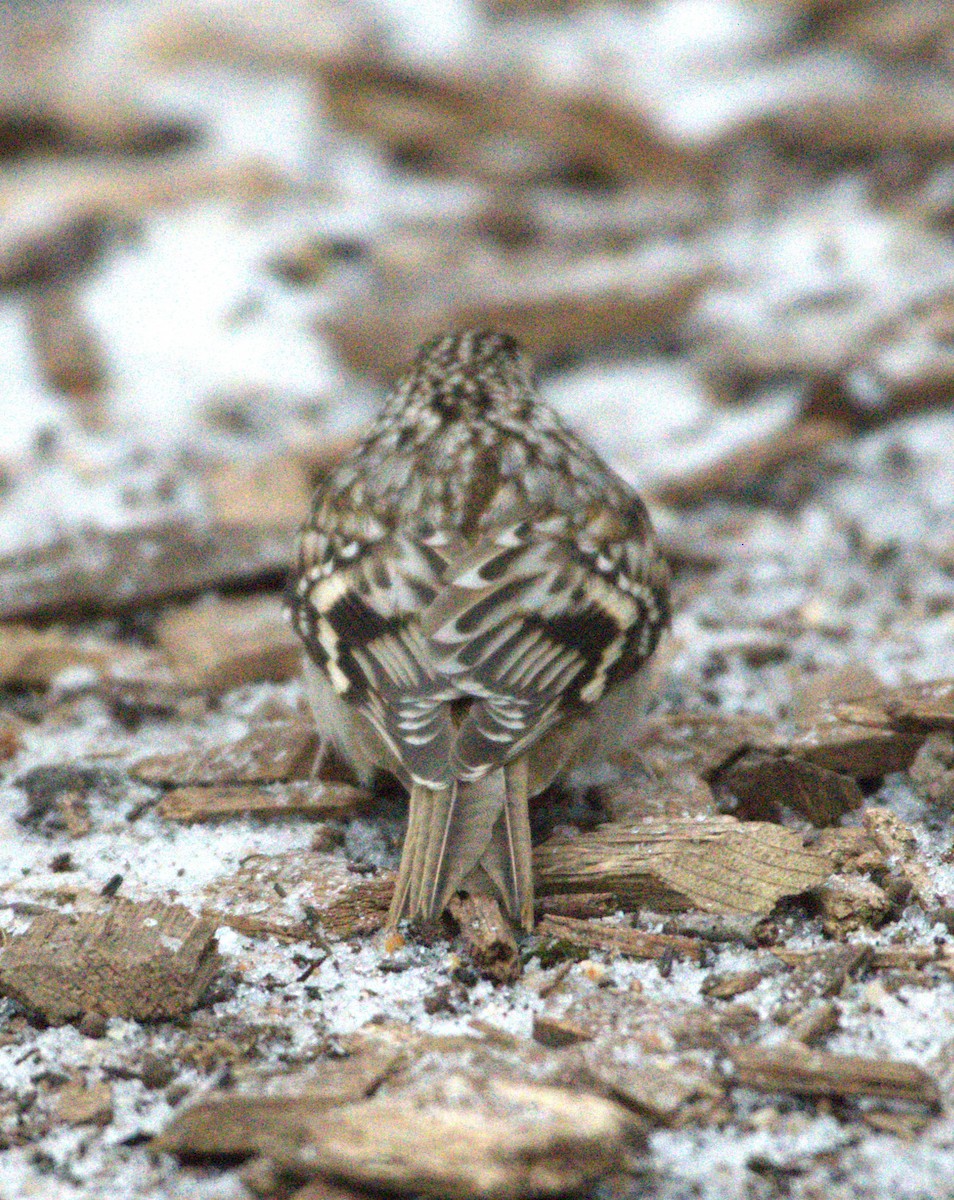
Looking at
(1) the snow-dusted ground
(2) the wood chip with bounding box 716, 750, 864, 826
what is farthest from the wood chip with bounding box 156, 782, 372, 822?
(2) the wood chip with bounding box 716, 750, 864, 826

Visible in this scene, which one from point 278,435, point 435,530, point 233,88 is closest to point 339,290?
point 278,435

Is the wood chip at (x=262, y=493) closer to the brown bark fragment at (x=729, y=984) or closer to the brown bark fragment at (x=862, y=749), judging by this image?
the brown bark fragment at (x=862, y=749)

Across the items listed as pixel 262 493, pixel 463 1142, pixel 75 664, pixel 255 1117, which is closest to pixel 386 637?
pixel 255 1117

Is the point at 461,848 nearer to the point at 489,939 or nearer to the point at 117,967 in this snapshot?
the point at 489,939

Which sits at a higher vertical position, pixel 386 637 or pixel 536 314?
pixel 536 314

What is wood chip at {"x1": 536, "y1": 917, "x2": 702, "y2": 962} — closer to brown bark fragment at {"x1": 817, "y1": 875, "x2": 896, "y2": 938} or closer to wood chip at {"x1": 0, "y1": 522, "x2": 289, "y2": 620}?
brown bark fragment at {"x1": 817, "y1": 875, "x2": 896, "y2": 938}

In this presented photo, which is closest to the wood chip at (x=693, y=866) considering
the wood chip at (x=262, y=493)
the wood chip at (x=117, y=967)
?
the wood chip at (x=117, y=967)
